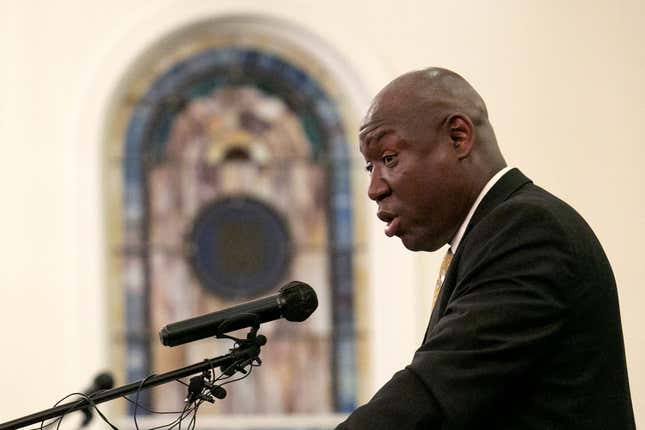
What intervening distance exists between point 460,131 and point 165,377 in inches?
31.2

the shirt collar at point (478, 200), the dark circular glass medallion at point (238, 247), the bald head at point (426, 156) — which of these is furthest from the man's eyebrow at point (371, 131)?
the dark circular glass medallion at point (238, 247)

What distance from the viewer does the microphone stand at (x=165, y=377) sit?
226 cm

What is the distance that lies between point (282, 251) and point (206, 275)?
0.48 m

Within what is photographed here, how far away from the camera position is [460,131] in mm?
2416

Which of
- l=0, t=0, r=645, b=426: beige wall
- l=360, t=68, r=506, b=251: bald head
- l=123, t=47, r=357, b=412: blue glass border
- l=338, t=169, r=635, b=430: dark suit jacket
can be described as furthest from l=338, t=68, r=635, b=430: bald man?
l=123, t=47, r=357, b=412: blue glass border

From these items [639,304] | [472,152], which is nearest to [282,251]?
[639,304]

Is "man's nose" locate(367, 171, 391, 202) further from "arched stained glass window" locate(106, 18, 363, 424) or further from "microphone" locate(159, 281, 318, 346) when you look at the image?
"arched stained glass window" locate(106, 18, 363, 424)

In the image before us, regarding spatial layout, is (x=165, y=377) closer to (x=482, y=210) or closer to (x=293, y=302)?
(x=293, y=302)

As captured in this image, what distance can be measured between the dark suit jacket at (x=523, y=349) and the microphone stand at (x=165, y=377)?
29 centimetres

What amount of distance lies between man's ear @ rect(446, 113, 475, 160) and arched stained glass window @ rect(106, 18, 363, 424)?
4.52 meters

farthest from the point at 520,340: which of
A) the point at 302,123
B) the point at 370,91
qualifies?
the point at 302,123

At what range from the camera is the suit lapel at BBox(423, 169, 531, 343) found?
231 cm

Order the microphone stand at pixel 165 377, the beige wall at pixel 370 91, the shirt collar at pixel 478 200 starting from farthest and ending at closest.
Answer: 1. the beige wall at pixel 370 91
2. the shirt collar at pixel 478 200
3. the microphone stand at pixel 165 377

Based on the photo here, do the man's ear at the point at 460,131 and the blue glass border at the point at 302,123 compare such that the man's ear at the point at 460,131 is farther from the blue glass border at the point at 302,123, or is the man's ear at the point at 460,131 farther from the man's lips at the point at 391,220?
the blue glass border at the point at 302,123
